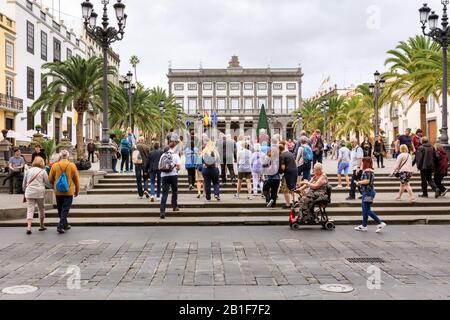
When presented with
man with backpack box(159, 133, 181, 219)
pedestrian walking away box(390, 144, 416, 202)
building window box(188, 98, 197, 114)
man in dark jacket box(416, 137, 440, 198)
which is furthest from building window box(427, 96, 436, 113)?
building window box(188, 98, 197, 114)

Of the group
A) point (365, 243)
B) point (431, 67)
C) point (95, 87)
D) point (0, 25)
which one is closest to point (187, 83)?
point (0, 25)

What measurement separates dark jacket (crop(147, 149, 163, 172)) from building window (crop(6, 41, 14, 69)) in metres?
27.6

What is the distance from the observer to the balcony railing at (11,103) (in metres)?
34.1

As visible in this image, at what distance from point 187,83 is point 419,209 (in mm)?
85535

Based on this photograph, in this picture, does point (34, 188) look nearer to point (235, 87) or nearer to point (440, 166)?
point (440, 166)

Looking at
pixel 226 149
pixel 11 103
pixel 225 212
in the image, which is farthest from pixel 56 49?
pixel 225 212

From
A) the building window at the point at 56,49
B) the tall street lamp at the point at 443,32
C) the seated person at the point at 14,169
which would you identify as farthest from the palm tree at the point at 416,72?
the building window at the point at 56,49

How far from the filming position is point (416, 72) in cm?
2238

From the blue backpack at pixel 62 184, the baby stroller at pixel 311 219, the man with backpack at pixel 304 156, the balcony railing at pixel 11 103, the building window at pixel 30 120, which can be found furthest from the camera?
the building window at pixel 30 120

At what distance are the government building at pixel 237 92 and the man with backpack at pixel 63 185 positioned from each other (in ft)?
277

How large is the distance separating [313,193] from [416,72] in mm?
14932

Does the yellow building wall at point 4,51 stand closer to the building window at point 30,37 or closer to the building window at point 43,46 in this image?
the building window at point 30,37
